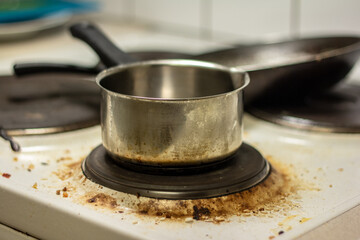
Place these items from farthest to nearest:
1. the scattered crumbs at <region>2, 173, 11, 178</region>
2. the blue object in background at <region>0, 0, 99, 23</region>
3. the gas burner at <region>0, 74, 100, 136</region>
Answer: the blue object in background at <region>0, 0, 99, 23</region> < the gas burner at <region>0, 74, 100, 136</region> < the scattered crumbs at <region>2, 173, 11, 178</region>

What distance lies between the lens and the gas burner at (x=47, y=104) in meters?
0.84

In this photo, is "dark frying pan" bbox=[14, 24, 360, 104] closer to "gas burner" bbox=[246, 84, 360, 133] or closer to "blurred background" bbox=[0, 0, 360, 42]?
"gas burner" bbox=[246, 84, 360, 133]

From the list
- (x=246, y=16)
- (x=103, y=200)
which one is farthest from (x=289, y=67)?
(x=246, y=16)

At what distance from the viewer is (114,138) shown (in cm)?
64

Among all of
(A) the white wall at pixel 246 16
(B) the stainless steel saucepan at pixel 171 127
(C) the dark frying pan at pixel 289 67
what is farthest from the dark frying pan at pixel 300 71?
(A) the white wall at pixel 246 16

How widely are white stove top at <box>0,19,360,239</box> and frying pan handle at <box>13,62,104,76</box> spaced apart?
0.16 metres

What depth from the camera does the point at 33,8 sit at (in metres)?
1.61

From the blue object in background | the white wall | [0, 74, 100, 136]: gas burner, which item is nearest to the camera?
[0, 74, 100, 136]: gas burner

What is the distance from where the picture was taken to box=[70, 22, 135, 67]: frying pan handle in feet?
2.76

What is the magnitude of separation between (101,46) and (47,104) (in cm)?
16

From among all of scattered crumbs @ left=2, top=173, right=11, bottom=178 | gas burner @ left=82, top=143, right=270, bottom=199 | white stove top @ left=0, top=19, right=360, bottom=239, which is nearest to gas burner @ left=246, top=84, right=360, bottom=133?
white stove top @ left=0, top=19, right=360, bottom=239

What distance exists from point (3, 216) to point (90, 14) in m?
1.38

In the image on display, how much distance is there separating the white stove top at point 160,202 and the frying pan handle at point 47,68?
0.54ft

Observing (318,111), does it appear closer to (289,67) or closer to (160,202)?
(289,67)
